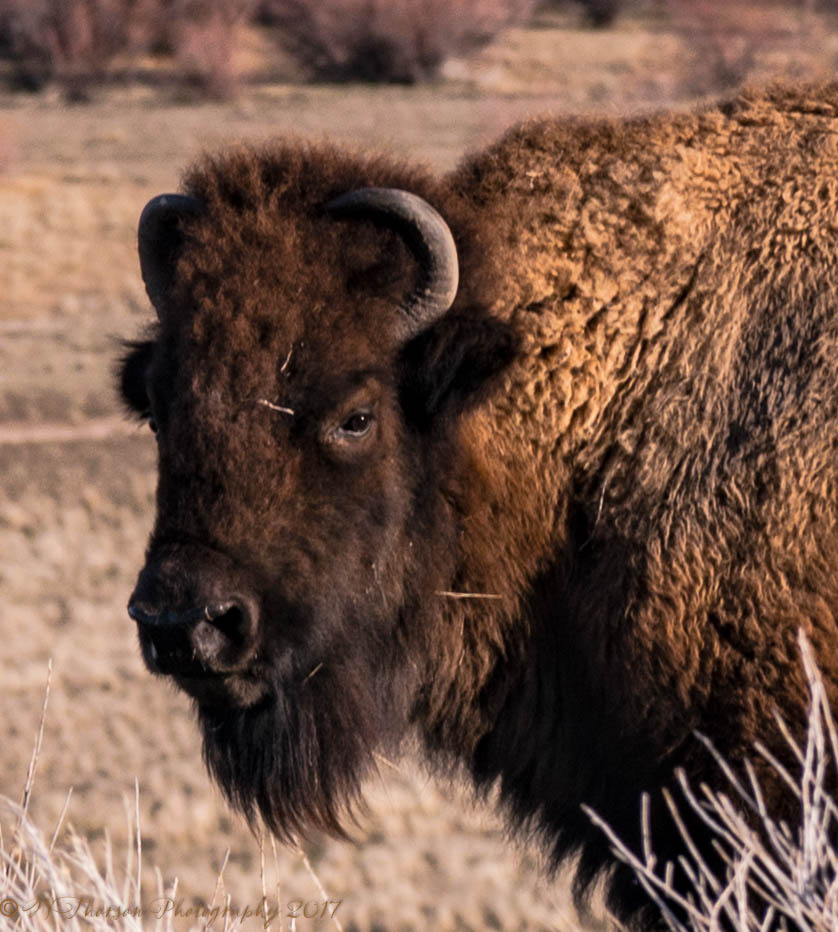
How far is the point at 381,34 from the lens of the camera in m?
26.7

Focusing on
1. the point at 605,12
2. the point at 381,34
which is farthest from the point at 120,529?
the point at 605,12

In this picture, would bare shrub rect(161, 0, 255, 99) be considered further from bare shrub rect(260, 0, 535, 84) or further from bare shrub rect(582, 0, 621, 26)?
bare shrub rect(582, 0, 621, 26)

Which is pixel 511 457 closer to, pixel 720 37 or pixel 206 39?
pixel 206 39

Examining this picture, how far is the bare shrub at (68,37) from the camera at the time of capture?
86.6 ft

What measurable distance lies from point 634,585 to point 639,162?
1.13m

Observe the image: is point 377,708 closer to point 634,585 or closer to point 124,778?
point 634,585

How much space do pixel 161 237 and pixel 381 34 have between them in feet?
76.9

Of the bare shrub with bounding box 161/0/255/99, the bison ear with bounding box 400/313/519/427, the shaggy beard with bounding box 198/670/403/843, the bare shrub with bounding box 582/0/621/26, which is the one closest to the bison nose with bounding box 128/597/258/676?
the shaggy beard with bounding box 198/670/403/843

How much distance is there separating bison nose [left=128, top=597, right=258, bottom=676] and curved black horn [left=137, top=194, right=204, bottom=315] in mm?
910

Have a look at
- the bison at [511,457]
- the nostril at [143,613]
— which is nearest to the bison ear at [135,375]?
the bison at [511,457]

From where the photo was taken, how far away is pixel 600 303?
406cm

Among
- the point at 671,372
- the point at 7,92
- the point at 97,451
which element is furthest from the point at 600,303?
the point at 7,92

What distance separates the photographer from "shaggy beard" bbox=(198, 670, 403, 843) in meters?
4.05

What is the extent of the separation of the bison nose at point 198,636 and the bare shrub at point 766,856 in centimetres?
90
